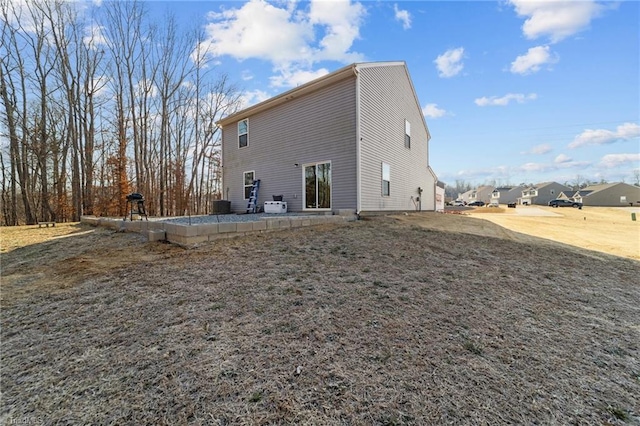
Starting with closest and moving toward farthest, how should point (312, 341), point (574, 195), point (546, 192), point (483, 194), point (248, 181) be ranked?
1. point (312, 341)
2. point (248, 181)
3. point (574, 195)
4. point (546, 192)
5. point (483, 194)

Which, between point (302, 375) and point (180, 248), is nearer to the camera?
point (302, 375)

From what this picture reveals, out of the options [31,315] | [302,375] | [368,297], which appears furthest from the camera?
[368,297]

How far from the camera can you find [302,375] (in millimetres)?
1831

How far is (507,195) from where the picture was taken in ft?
193

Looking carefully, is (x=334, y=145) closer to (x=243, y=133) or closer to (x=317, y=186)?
A: (x=317, y=186)

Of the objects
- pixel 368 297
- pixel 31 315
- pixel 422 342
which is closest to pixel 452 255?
pixel 368 297

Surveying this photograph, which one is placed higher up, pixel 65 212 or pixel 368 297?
pixel 65 212

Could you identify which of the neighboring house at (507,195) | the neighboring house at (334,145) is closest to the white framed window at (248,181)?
the neighboring house at (334,145)

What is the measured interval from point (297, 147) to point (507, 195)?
2550 inches

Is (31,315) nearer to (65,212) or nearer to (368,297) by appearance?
(368,297)

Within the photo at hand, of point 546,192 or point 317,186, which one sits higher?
point 546,192

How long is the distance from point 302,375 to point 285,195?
332 inches

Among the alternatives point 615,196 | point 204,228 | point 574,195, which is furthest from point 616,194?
point 204,228

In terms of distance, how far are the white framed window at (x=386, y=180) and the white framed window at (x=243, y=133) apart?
5999 mm
